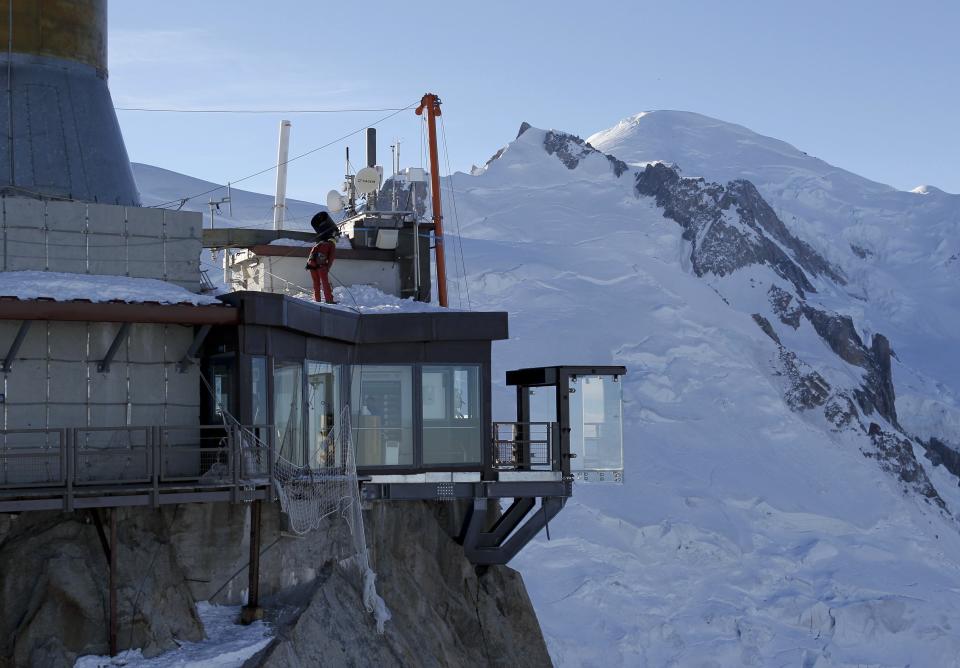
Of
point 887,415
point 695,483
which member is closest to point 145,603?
point 695,483

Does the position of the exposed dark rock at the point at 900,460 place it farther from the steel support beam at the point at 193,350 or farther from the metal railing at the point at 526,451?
the steel support beam at the point at 193,350

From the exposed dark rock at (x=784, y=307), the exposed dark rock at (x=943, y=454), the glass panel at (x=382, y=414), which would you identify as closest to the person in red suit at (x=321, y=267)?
the glass panel at (x=382, y=414)

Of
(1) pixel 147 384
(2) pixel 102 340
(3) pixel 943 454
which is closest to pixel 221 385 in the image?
(1) pixel 147 384

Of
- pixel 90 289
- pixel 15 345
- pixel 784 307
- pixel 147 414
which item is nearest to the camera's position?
pixel 15 345

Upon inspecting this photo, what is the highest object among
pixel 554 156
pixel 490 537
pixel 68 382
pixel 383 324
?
pixel 554 156

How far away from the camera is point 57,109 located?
80.9 ft

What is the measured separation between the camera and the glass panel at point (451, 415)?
1003 inches

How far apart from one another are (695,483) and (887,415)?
53.6 m

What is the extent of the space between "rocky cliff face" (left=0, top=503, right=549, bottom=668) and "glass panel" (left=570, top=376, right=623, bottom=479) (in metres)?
2.94

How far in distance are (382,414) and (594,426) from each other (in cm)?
423

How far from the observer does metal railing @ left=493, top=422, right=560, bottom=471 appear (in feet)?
87.4

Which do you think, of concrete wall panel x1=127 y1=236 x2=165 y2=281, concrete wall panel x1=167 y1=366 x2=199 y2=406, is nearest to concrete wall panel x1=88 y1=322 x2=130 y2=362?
concrete wall panel x1=167 y1=366 x2=199 y2=406

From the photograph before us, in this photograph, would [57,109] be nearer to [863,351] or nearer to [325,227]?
[325,227]

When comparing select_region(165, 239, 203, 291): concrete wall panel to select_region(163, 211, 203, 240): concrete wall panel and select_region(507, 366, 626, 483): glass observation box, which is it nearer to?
select_region(163, 211, 203, 240): concrete wall panel
